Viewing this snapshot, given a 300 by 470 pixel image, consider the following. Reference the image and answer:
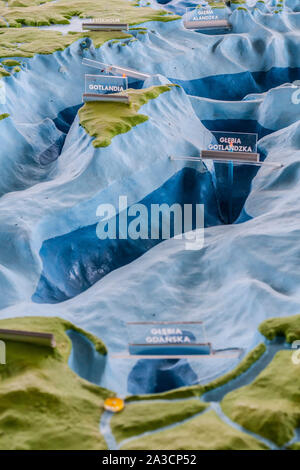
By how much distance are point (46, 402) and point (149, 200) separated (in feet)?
23.3

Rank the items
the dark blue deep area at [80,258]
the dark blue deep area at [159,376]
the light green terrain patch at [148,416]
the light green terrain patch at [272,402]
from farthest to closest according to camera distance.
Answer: the dark blue deep area at [80,258] → the dark blue deep area at [159,376] → the light green terrain patch at [148,416] → the light green terrain patch at [272,402]

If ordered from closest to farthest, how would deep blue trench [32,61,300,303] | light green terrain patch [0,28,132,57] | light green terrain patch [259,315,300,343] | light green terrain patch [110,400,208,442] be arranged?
light green terrain patch [110,400,208,442] < light green terrain patch [259,315,300,343] < deep blue trench [32,61,300,303] < light green terrain patch [0,28,132,57]

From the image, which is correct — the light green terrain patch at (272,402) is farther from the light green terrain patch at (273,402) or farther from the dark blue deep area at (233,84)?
the dark blue deep area at (233,84)

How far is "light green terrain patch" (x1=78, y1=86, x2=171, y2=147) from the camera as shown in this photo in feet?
40.8

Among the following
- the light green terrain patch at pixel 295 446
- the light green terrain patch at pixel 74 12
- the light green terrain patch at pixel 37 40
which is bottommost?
the light green terrain patch at pixel 295 446

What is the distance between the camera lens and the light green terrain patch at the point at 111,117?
1245 centimetres

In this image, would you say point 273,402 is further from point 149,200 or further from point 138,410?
point 149,200

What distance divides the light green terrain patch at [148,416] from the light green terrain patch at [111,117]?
733 centimetres

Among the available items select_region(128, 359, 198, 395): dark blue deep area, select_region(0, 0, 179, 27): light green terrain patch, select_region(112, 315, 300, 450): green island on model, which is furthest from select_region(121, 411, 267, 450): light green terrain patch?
select_region(0, 0, 179, 27): light green terrain patch

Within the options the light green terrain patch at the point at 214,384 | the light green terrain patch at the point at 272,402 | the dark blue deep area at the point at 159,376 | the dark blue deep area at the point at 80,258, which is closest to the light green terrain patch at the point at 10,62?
the dark blue deep area at the point at 80,258

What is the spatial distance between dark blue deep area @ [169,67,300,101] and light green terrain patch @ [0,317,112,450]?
48.5ft

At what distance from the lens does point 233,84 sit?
65.1 ft

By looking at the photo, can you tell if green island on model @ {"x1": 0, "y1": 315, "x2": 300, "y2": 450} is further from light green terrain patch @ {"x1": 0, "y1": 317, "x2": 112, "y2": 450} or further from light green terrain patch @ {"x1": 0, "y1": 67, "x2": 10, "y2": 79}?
light green terrain patch @ {"x1": 0, "y1": 67, "x2": 10, "y2": 79}

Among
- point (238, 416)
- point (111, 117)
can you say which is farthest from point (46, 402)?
point (111, 117)
